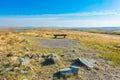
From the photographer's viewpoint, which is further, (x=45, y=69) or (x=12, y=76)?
(x=45, y=69)

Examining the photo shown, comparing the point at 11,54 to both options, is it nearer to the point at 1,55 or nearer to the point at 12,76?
the point at 1,55

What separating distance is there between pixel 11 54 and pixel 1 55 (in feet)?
2.89

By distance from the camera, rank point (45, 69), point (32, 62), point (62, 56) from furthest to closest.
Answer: point (62, 56), point (32, 62), point (45, 69)

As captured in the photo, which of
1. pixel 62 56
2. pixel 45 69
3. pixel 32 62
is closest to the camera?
pixel 45 69

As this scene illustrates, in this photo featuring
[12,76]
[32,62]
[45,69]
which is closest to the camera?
[12,76]

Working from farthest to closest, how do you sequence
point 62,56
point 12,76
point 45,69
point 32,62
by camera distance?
point 62,56, point 32,62, point 45,69, point 12,76

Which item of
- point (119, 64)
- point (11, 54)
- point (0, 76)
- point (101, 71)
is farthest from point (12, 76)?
point (119, 64)

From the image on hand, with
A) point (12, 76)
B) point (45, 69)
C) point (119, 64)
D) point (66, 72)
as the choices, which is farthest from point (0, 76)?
point (119, 64)

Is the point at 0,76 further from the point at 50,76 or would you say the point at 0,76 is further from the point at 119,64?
the point at 119,64

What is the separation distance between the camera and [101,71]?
11367mm

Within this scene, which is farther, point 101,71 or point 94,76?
point 101,71

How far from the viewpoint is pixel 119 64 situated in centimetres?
1298

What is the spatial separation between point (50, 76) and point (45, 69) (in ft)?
3.36

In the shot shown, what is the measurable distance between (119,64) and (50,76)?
18.4 ft
